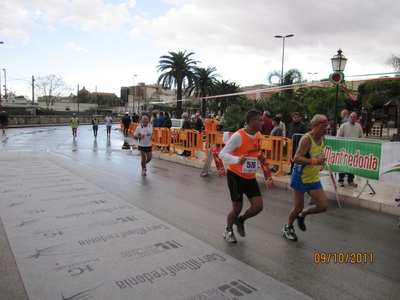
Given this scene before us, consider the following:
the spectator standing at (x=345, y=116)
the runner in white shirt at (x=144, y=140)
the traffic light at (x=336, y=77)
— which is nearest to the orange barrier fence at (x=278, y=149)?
the spectator standing at (x=345, y=116)

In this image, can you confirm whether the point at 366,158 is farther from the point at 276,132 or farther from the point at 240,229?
the point at 240,229

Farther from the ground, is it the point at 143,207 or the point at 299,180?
the point at 299,180

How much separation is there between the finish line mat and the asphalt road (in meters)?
0.22

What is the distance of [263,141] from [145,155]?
359cm

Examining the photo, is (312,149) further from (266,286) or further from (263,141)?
(263,141)

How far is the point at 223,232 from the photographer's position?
519cm

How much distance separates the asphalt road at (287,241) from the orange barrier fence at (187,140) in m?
4.01

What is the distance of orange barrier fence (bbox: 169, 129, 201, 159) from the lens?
13.2 meters

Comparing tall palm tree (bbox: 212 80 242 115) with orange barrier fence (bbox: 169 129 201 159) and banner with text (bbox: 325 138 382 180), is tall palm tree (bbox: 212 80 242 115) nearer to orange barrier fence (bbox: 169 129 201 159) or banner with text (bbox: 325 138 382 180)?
orange barrier fence (bbox: 169 129 201 159)

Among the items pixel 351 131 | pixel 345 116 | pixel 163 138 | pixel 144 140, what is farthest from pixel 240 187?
pixel 163 138

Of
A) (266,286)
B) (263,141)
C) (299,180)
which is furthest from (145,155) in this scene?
(266,286)

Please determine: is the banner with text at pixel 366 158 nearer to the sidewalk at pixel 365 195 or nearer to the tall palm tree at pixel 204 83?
the sidewalk at pixel 365 195

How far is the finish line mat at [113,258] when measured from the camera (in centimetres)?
341

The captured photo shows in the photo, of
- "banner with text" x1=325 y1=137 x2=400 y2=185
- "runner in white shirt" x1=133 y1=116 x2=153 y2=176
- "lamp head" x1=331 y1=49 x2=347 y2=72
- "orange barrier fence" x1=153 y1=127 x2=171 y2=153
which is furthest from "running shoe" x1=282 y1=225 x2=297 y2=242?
"orange barrier fence" x1=153 y1=127 x2=171 y2=153
